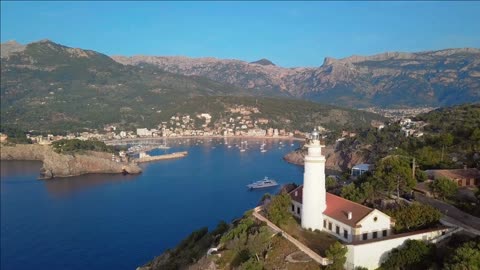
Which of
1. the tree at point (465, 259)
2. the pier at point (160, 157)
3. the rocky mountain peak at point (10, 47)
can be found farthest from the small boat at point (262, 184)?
the rocky mountain peak at point (10, 47)

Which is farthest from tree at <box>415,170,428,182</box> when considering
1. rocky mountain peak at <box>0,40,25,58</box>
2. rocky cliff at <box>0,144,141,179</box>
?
rocky mountain peak at <box>0,40,25,58</box>

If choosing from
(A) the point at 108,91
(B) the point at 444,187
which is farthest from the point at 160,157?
(A) the point at 108,91

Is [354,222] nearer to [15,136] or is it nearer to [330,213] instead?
[330,213]

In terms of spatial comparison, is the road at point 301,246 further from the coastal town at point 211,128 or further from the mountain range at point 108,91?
the mountain range at point 108,91

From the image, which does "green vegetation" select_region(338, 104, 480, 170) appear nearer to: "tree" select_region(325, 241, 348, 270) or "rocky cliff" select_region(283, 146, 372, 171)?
"rocky cliff" select_region(283, 146, 372, 171)

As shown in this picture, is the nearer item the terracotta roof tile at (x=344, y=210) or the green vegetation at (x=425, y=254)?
the green vegetation at (x=425, y=254)

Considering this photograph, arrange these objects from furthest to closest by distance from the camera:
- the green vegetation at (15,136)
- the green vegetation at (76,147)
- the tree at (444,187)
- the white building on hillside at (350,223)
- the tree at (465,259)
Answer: the green vegetation at (15,136), the green vegetation at (76,147), the tree at (444,187), the white building on hillside at (350,223), the tree at (465,259)
